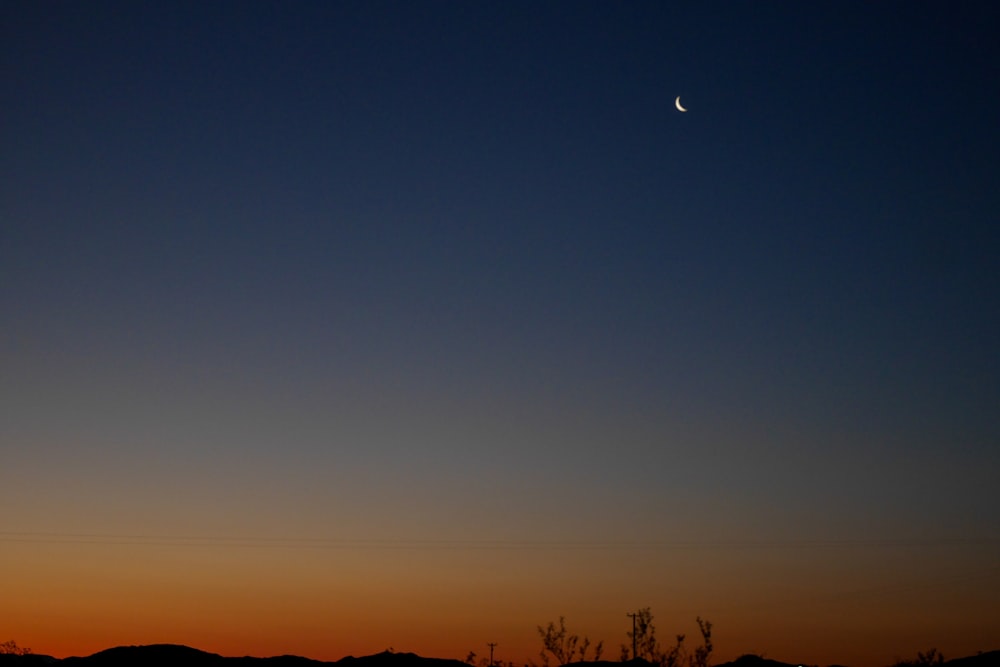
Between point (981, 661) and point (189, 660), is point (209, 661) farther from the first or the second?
point (981, 661)

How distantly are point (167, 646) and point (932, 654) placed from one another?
158ft

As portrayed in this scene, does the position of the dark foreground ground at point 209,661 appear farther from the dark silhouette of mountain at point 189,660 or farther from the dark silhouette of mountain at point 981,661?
the dark silhouette of mountain at point 981,661

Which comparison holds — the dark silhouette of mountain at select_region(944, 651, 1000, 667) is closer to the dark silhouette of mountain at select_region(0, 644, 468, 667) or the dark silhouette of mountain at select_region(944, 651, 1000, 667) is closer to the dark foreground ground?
the dark foreground ground

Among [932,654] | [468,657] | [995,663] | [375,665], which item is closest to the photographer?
[995,663]

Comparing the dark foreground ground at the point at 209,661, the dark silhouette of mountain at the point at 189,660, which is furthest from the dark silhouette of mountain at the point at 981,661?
the dark silhouette of mountain at the point at 189,660

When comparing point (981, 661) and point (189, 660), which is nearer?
point (981, 661)

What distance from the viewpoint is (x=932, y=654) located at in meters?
74.9

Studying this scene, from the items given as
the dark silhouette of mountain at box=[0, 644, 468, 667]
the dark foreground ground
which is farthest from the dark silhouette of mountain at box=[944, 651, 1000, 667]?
the dark silhouette of mountain at box=[0, 644, 468, 667]

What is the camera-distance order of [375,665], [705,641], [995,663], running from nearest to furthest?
[995,663] → [375,665] → [705,641]

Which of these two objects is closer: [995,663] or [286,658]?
[995,663]

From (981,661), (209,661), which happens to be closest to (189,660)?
(209,661)

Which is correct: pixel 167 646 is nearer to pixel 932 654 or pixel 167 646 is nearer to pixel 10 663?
pixel 10 663

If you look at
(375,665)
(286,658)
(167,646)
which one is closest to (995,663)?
(375,665)

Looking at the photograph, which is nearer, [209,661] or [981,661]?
[981,661]
